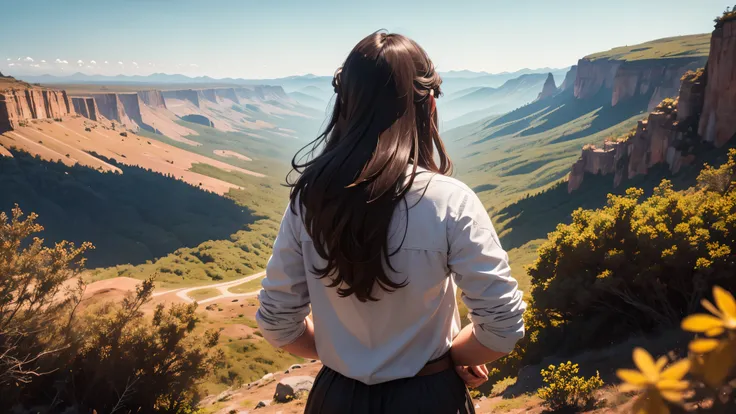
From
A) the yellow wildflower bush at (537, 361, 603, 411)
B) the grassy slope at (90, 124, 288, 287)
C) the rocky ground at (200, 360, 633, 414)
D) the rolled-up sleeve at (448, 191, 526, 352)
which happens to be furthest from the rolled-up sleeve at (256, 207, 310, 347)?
the grassy slope at (90, 124, 288, 287)

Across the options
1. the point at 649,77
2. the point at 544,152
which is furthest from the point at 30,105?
the point at 649,77

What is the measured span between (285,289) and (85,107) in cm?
20342

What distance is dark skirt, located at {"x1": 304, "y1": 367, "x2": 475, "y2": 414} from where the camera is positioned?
285 centimetres

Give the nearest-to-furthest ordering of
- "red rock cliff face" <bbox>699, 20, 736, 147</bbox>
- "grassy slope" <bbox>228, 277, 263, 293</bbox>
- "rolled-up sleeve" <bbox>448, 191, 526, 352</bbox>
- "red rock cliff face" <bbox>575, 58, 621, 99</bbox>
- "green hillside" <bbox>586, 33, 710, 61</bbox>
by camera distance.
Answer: "rolled-up sleeve" <bbox>448, 191, 526, 352</bbox> < "red rock cliff face" <bbox>699, 20, 736, 147</bbox> < "grassy slope" <bbox>228, 277, 263, 293</bbox> < "green hillside" <bbox>586, 33, 710, 61</bbox> < "red rock cliff face" <bbox>575, 58, 621, 99</bbox>

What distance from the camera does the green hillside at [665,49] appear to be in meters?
136

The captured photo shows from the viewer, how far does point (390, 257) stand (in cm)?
268

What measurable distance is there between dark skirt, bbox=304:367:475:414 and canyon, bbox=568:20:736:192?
5044 centimetres

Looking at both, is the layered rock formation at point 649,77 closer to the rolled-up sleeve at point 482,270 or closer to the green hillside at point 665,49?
the green hillside at point 665,49

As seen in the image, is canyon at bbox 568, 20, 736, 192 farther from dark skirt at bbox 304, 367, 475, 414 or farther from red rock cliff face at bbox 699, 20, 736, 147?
dark skirt at bbox 304, 367, 475, 414

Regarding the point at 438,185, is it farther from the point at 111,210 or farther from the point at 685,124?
the point at 111,210

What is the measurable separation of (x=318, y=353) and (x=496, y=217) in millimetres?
94914

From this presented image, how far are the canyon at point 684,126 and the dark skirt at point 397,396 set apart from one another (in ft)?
165

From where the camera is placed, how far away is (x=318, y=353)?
3289 millimetres

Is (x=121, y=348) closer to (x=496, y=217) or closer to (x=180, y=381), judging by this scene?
(x=180, y=381)
